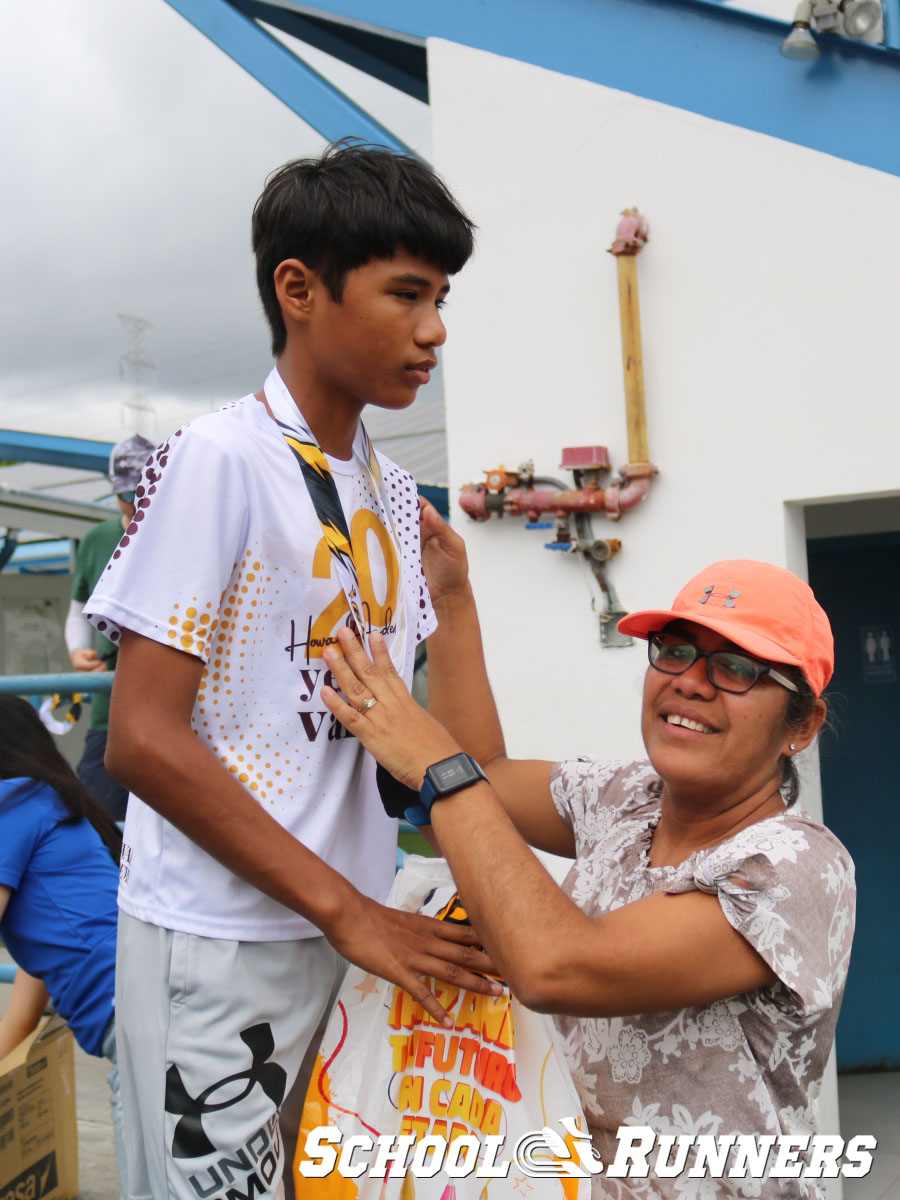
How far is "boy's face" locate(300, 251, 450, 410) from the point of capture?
1.28 metres

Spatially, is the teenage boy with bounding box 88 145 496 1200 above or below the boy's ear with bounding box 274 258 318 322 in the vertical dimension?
below

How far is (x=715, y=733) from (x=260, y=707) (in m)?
0.62

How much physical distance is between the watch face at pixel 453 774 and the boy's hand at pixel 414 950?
0.16 meters

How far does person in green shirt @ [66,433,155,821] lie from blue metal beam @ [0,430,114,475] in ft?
14.6

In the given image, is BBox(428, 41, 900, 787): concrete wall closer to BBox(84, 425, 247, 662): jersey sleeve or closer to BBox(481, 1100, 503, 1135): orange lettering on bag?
BBox(481, 1100, 503, 1135): orange lettering on bag

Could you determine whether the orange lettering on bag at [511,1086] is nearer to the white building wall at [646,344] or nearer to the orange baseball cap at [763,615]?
the orange baseball cap at [763,615]

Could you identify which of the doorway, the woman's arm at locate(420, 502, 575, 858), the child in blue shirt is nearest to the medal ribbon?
the woman's arm at locate(420, 502, 575, 858)

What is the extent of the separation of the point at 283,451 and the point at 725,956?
0.79 meters

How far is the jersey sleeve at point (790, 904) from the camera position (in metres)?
1.34

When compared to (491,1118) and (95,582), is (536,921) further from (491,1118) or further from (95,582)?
(95,582)

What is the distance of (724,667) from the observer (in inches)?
59.5

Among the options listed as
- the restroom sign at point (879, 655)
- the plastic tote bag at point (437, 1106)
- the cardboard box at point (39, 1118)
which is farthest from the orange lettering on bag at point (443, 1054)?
the restroom sign at point (879, 655)

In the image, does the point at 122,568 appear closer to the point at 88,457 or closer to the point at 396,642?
the point at 396,642

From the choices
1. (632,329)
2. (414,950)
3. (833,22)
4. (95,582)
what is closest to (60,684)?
(414,950)
